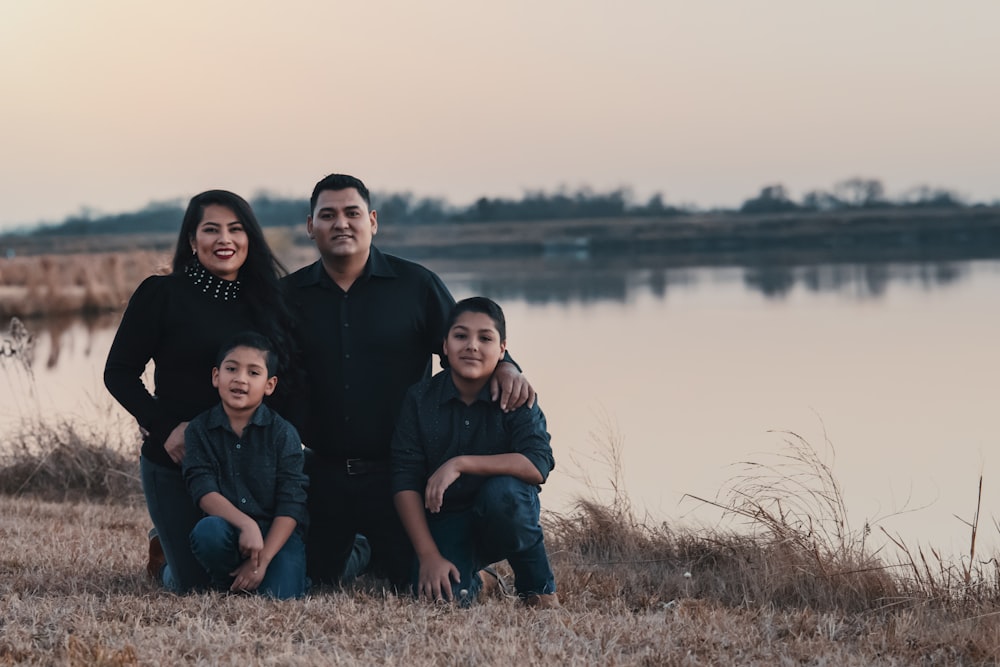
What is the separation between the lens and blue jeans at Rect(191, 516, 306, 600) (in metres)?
4.37

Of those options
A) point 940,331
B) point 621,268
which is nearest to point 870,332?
point 940,331

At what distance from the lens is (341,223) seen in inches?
187

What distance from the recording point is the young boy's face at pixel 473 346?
452 centimetres

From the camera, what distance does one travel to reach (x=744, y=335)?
19703 millimetres

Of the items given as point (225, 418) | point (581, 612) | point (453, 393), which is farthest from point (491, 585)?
point (225, 418)

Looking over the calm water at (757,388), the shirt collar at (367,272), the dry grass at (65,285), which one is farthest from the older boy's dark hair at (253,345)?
the dry grass at (65,285)

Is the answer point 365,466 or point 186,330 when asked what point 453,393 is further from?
point 186,330

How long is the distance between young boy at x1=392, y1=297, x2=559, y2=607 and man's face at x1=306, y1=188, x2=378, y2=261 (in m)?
0.54

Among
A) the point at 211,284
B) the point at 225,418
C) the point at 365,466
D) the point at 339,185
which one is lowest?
the point at 365,466

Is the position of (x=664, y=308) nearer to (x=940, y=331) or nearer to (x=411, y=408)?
(x=940, y=331)

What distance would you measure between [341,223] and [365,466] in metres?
1.03

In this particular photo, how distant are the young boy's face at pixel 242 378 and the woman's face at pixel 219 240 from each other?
0.44 meters

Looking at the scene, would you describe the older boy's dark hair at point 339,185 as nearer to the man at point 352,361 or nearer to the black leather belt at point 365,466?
the man at point 352,361

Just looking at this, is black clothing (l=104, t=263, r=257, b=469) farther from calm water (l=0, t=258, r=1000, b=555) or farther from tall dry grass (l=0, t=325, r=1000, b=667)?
calm water (l=0, t=258, r=1000, b=555)
